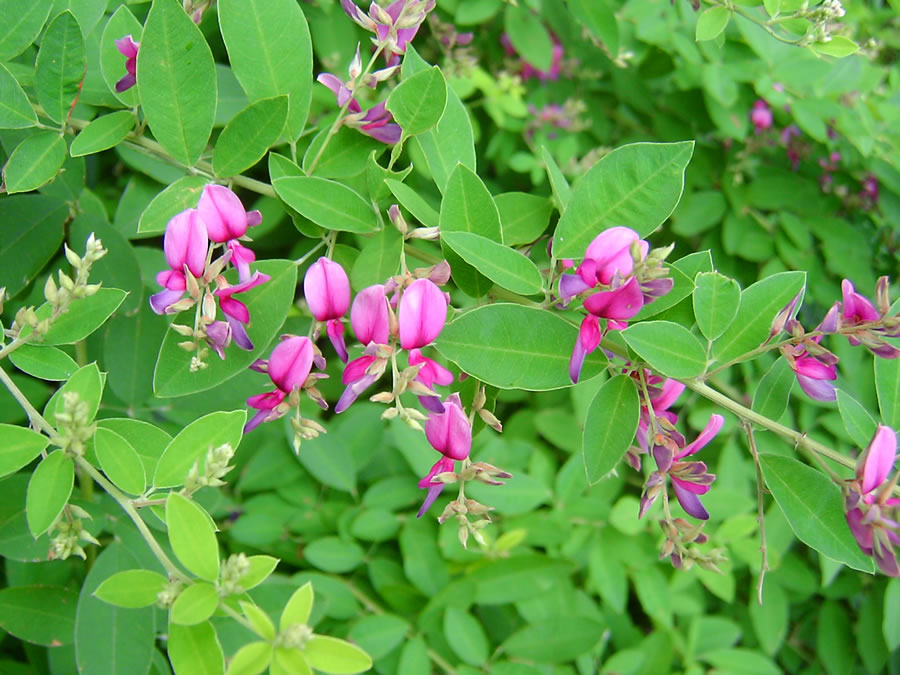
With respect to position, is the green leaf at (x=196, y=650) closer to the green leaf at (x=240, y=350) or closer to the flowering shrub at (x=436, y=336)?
the flowering shrub at (x=436, y=336)

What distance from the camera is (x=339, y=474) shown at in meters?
1.63

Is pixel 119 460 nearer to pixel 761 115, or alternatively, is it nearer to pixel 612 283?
pixel 612 283

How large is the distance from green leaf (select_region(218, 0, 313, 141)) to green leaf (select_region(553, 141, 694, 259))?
0.41 m

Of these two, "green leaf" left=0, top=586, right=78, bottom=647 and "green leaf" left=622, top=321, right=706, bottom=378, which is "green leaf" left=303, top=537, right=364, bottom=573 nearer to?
"green leaf" left=0, top=586, right=78, bottom=647

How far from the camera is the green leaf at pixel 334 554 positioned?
1582mm

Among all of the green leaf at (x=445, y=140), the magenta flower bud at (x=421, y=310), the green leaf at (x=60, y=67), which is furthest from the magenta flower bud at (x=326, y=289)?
the green leaf at (x=60, y=67)

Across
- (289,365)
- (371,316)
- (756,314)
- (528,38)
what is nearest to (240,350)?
(289,365)

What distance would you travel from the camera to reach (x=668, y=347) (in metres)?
0.86

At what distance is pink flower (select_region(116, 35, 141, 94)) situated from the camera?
98cm

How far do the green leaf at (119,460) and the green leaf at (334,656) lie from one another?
27 cm

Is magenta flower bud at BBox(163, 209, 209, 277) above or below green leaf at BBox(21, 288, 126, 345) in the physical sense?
above

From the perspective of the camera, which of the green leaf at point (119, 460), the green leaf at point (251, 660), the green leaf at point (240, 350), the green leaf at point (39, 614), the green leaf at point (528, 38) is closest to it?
the green leaf at point (251, 660)

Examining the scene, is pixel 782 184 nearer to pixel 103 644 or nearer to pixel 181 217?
pixel 181 217

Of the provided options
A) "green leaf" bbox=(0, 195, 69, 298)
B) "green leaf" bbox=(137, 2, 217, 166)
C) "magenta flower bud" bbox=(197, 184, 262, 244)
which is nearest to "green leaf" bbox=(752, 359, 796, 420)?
"magenta flower bud" bbox=(197, 184, 262, 244)
